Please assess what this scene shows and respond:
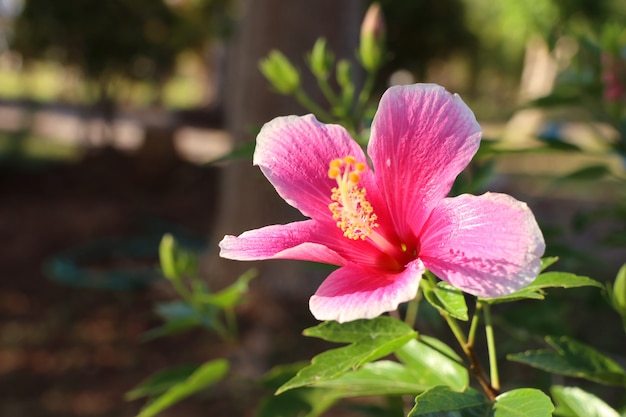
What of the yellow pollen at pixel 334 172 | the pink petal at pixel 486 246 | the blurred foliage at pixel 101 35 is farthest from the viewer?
the blurred foliage at pixel 101 35

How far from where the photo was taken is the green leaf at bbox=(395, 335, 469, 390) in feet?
3.09

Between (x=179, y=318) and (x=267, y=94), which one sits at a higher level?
(x=267, y=94)

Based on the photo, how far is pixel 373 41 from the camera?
57.4 inches

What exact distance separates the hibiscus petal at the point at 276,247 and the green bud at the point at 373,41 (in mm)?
740

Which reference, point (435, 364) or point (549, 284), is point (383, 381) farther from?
point (549, 284)

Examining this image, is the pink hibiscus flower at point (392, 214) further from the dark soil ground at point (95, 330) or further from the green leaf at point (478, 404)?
the dark soil ground at point (95, 330)

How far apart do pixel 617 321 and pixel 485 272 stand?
3990mm

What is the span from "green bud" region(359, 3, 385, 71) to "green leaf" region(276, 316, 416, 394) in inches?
28.5

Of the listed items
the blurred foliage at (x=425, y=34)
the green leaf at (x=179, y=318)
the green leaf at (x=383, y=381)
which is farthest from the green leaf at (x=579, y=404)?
the blurred foliage at (x=425, y=34)

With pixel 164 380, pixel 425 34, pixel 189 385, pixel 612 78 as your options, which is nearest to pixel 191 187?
pixel 425 34

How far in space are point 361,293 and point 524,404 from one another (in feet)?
0.61

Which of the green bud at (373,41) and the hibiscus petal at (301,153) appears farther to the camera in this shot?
the green bud at (373,41)

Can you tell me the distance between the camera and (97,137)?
1030 centimetres

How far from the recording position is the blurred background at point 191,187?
5.30 feet
